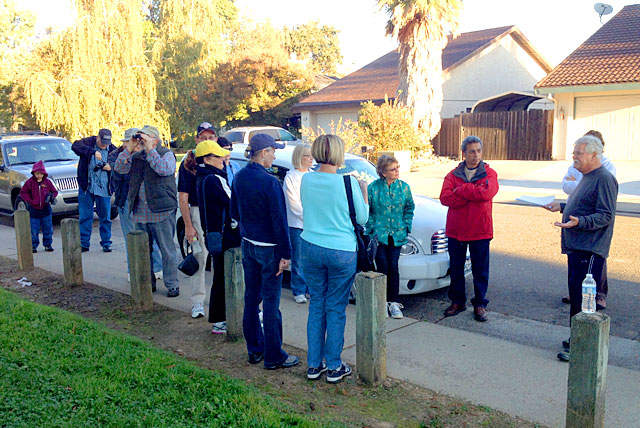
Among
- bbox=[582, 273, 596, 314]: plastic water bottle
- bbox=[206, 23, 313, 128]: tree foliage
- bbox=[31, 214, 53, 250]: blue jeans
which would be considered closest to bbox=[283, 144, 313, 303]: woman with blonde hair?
bbox=[582, 273, 596, 314]: plastic water bottle

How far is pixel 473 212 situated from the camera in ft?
19.3

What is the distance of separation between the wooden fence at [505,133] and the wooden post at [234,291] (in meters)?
21.8

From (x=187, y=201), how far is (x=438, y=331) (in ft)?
9.14

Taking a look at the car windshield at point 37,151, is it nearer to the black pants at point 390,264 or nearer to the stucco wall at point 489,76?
the black pants at point 390,264

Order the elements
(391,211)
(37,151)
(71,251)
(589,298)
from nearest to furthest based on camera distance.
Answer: (589,298) < (391,211) < (71,251) < (37,151)

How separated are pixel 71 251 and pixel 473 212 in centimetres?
484

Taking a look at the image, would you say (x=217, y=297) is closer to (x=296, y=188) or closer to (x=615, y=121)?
(x=296, y=188)

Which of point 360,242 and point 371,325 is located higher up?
point 360,242

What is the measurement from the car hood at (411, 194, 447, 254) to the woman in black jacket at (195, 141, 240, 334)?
2137 millimetres

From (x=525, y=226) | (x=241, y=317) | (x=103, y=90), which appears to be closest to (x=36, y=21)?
(x=103, y=90)

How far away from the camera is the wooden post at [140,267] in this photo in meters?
6.38

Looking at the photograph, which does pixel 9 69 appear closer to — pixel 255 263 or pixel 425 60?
pixel 425 60

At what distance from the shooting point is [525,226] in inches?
446

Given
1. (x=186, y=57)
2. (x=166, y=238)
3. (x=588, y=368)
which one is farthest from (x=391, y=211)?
(x=186, y=57)
